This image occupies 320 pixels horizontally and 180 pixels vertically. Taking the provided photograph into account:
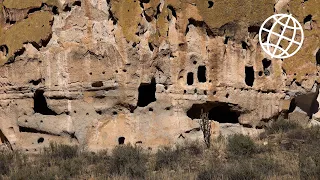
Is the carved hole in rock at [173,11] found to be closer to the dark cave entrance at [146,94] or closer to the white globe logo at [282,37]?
the dark cave entrance at [146,94]

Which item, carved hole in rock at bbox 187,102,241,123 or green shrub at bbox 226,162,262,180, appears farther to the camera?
carved hole in rock at bbox 187,102,241,123

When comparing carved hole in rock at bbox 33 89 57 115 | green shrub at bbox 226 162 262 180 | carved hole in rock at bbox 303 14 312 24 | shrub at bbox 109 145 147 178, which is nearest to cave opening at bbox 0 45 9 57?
carved hole in rock at bbox 33 89 57 115

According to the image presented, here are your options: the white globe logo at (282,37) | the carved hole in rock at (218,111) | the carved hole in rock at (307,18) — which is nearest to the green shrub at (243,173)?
the carved hole in rock at (218,111)

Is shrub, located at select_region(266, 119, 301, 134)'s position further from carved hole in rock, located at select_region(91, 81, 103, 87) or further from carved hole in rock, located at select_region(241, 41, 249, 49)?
carved hole in rock, located at select_region(91, 81, 103, 87)

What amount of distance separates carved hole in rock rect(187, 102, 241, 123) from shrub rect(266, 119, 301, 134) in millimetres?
913

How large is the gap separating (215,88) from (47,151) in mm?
4532

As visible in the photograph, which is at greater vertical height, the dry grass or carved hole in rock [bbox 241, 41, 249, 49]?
carved hole in rock [bbox 241, 41, 249, 49]

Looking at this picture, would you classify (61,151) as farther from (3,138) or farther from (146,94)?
(146,94)

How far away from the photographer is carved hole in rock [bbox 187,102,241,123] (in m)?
13.0

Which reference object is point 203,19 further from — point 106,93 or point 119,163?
point 119,163

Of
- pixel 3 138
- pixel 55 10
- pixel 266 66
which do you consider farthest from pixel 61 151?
pixel 266 66

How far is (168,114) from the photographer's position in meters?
12.8

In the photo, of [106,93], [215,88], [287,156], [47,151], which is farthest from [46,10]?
[287,156]

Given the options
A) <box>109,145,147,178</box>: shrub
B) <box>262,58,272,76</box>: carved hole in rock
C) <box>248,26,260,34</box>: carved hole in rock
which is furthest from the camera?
<box>262,58,272,76</box>: carved hole in rock
